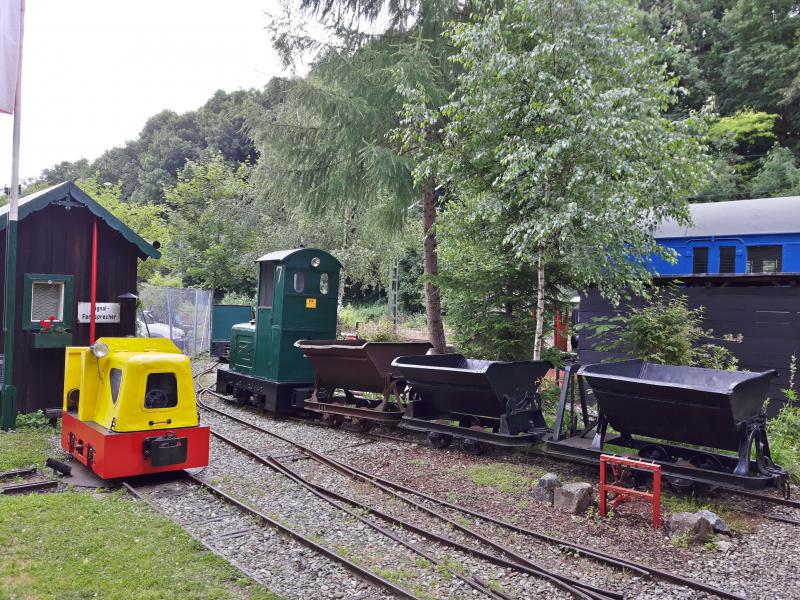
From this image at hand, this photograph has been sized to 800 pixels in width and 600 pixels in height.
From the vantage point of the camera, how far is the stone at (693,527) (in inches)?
219

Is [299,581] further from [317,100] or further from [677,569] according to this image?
[317,100]

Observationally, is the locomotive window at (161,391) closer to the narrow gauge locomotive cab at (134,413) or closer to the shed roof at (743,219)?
the narrow gauge locomotive cab at (134,413)

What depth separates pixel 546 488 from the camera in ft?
22.3

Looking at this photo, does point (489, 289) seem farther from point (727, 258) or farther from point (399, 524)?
point (727, 258)

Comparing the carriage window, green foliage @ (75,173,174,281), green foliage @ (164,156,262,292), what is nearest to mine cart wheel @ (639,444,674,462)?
the carriage window

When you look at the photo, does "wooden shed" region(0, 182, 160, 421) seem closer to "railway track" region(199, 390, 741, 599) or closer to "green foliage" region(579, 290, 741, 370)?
"railway track" region(199, 390, 741, 599)

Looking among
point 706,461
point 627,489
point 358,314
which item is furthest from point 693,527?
point 358,314

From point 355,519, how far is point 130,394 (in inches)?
113

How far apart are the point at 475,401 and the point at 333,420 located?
3.21m

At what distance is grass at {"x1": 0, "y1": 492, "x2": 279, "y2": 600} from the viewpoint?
4363mm

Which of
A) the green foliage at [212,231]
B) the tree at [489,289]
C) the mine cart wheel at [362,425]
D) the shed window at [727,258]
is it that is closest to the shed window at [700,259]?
the shed window at [727,258]

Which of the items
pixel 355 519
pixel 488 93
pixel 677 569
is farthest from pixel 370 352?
pixel 677 569

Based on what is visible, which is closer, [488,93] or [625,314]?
[488,93]

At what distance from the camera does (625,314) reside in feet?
38.1
